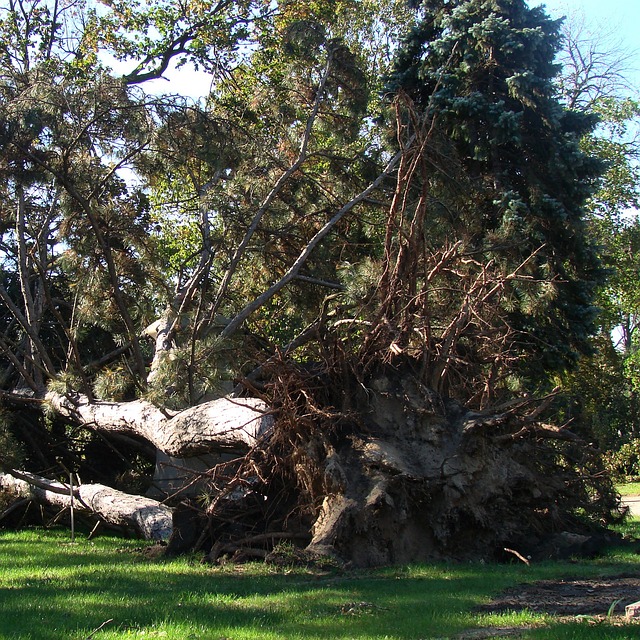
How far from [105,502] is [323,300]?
463 cm

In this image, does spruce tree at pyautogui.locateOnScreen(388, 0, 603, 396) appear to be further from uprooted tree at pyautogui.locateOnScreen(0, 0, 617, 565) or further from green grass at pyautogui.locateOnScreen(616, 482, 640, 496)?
green grass at pyautogui.locateOnScreen(616, 482, 640, 496)

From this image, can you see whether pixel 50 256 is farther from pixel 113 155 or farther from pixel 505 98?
pixel 505 98

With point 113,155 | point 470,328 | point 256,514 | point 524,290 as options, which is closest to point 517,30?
point 524,290

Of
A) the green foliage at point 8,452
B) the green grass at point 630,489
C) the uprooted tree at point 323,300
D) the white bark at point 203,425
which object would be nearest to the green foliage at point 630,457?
the green grass at point 630,489

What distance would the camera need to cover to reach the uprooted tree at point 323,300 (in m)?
8.20

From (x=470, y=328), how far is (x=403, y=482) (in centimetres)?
297

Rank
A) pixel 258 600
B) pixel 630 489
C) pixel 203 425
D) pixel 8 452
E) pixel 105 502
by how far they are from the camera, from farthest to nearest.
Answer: pixel 630 489
pixel 8 452
pixel 105 502
pixel 203 425
pixel 258 600

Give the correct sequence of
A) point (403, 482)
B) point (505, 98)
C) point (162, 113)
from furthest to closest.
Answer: point (505, 98) < point (162, 113) < point (403, 482)

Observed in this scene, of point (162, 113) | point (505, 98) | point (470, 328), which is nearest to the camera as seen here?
point (470, 328)

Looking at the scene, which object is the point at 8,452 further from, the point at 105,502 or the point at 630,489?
the point at 630,489

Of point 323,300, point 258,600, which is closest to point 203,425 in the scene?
point 258,600

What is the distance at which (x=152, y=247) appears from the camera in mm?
13570

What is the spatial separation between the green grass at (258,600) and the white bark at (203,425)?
1.29 metres

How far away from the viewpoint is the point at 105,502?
9.83 m
